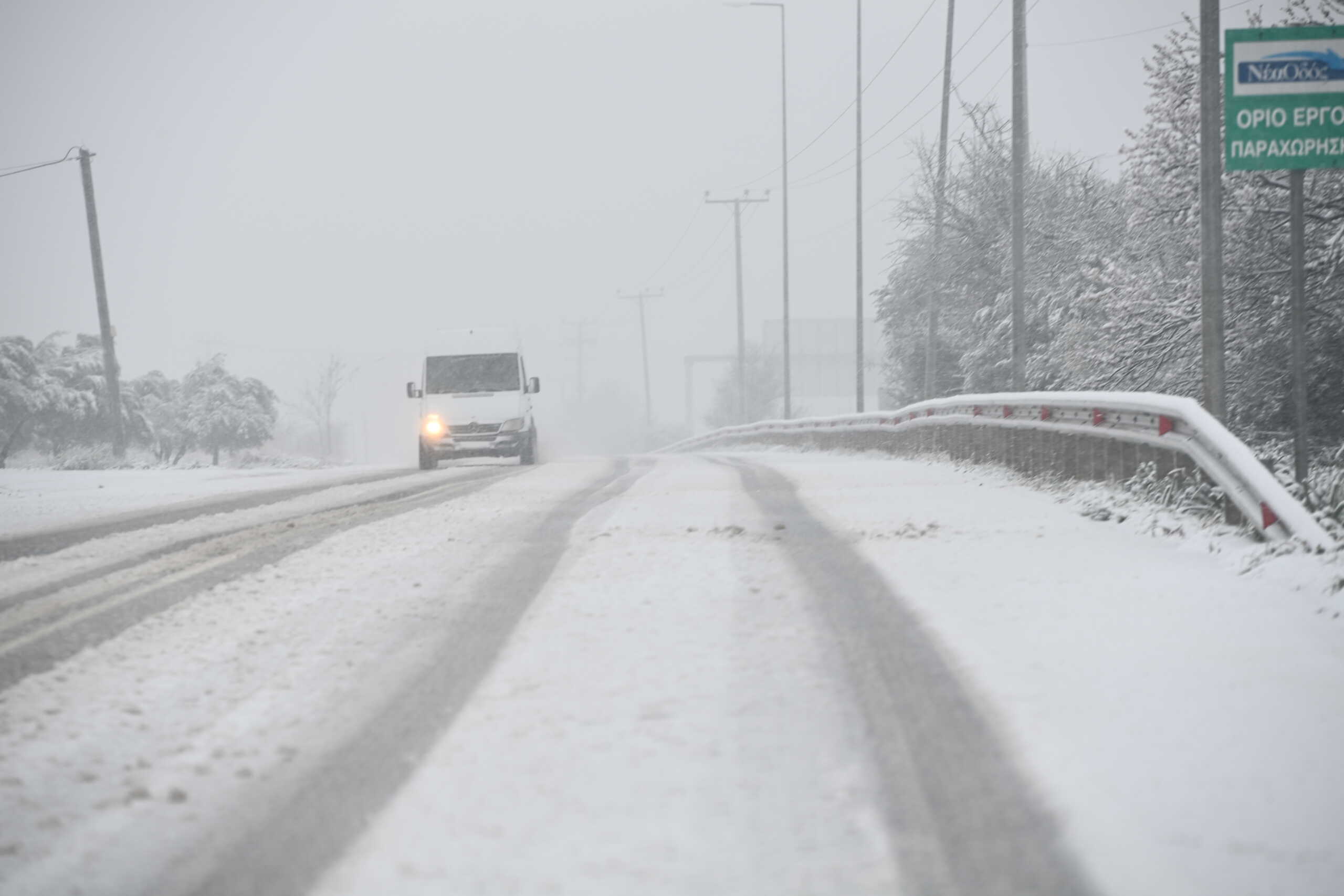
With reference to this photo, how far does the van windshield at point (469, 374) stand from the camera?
22922 mm

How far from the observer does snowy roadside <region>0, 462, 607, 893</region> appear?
2.90m

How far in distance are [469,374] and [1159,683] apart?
65.3ft

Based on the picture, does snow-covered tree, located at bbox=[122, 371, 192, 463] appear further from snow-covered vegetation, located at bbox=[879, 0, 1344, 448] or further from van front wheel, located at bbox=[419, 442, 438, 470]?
snow-covered vegetation, located at bbox=[879, 0, 1344, 448]

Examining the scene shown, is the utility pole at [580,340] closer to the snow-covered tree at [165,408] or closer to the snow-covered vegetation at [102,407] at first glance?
the snow-covered vegetation at [102,407]

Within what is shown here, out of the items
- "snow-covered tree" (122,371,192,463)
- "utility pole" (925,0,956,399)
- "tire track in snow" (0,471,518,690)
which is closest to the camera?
"tire track in snow" (0,471,518,690)

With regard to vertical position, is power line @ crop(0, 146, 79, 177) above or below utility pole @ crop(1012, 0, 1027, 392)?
above

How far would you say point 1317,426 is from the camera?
15.7 m

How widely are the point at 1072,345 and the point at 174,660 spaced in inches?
851

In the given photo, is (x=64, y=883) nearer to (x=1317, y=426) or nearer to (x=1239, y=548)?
(x=1239, y=548)

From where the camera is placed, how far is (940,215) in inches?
1211

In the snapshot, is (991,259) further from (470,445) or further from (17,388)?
(17,388)

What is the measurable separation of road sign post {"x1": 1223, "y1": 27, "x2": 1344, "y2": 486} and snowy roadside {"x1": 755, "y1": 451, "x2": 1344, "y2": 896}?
217 centimetres

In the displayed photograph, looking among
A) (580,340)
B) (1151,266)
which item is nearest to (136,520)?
(1151,266)

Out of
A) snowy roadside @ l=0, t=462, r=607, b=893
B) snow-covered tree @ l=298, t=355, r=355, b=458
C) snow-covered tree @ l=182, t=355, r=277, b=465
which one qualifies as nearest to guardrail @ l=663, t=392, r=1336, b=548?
snowy roadside @ l=0, t=462, r=607, b=893
